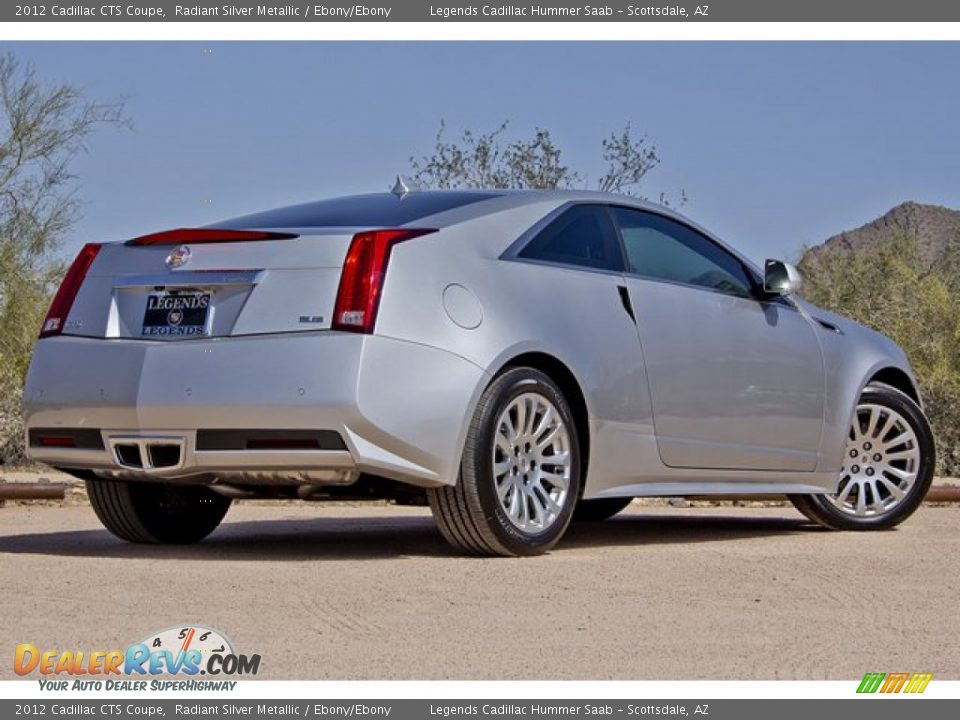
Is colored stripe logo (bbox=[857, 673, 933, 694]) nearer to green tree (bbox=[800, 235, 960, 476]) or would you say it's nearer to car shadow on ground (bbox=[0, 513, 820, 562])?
car shadow on ground (bbox=[0, 513, 820, 562])

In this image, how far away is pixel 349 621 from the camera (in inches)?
248

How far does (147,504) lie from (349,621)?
9.71 ft

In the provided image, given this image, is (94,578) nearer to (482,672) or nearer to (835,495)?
(482,672)

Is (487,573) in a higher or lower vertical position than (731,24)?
lower

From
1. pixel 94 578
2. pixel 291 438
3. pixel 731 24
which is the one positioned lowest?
pixel 94 578

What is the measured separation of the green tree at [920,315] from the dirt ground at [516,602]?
31.6ft

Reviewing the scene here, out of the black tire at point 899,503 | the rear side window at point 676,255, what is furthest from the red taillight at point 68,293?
the black tire at point 899,503

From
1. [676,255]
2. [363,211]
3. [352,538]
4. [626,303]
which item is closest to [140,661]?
[363,211]

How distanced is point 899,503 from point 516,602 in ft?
13.5

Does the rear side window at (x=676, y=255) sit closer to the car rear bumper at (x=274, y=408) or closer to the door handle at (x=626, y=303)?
the door handle at (x=626, y=303)

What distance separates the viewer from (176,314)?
7887mm

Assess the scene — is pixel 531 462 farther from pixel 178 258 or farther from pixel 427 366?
pixel 178 258

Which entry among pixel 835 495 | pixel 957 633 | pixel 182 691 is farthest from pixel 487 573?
pixel 835 495

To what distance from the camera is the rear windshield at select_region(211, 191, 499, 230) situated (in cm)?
805
